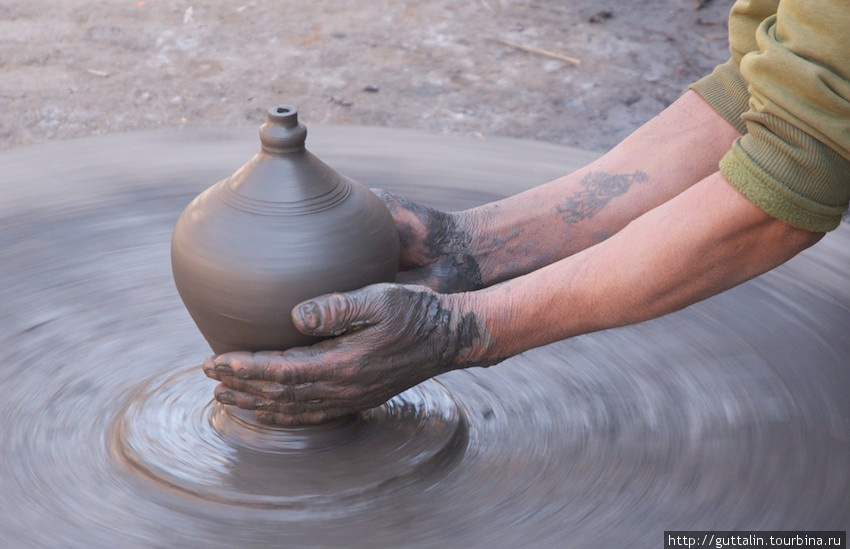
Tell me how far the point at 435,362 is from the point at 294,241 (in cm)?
27

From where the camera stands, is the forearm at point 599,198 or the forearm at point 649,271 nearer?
the forearm at point 649,271

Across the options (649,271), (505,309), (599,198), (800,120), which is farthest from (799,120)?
(599,198)

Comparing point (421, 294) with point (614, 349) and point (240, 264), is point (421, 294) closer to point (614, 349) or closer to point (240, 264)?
point (240, 264)

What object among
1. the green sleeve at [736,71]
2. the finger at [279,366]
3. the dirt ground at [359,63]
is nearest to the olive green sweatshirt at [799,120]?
the green sleeve at [736,71]

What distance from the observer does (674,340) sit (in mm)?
1824

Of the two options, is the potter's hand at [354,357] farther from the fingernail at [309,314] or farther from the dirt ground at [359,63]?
the dirt ground at [359,63]

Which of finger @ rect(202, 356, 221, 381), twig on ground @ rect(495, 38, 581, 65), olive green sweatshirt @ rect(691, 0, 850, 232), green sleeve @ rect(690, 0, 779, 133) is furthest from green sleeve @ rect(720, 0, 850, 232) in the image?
twig on ground @ rect(495, 38, 581, 65)

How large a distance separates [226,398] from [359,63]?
2.88 m

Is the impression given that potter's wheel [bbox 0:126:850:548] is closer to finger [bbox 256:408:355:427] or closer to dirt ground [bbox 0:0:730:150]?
finger [bbox 256:408:355:427]

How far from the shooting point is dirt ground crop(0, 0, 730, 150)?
12.3 ft

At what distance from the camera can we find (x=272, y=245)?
4.58ft

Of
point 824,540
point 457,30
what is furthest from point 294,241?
point 457,30

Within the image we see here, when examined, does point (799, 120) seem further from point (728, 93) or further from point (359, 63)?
point (359, 63)

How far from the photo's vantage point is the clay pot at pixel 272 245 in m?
1.39
